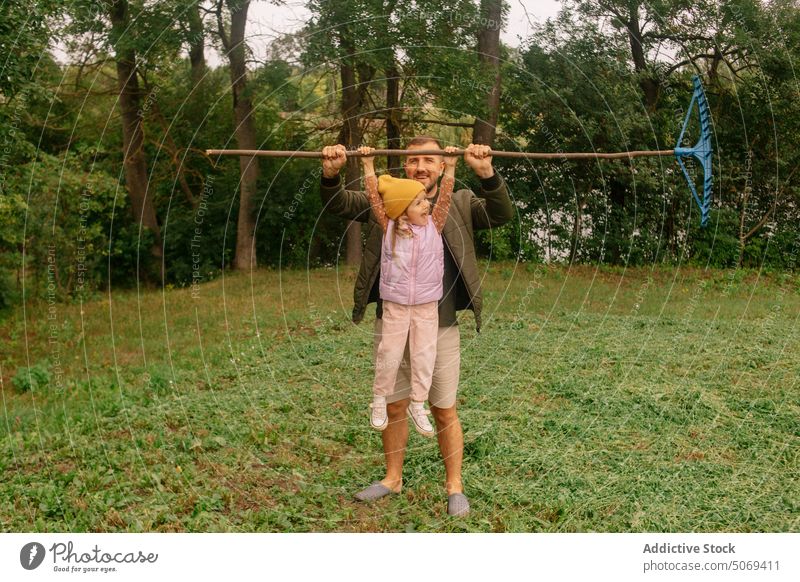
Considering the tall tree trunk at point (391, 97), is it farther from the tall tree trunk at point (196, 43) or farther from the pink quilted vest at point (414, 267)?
the pink quilted vest at point (414, 267)

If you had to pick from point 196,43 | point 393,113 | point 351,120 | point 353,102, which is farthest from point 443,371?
point 196,43

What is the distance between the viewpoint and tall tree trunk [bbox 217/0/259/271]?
1522cm

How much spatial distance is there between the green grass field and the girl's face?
1.91 m

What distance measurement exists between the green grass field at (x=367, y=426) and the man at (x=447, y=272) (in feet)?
1.94

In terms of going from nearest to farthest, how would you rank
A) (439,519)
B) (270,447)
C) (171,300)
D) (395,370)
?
1. (395,370)
2. (439,519)
3. (270,447)
4. (171,300)

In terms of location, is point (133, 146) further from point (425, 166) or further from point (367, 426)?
point (425, 166)

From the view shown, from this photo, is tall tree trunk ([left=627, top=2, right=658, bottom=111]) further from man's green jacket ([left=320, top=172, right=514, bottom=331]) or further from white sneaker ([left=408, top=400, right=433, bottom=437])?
white sneaker ([left=408, top=400, right=433, bottom=437])

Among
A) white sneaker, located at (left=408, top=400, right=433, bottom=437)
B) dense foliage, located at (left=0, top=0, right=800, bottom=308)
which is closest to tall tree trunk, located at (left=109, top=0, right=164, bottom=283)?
dense foliage, located at (left=0, top=0, right=800, bottom=308)

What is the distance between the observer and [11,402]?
9.11 m

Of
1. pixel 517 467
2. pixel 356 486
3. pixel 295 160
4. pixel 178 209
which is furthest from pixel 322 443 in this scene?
pixel 178 209

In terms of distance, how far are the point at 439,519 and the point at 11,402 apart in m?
5.56

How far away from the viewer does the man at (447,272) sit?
5.18 m

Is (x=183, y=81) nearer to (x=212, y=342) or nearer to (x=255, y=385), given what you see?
(x=212, y=342)

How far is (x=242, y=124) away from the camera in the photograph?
15703mm
